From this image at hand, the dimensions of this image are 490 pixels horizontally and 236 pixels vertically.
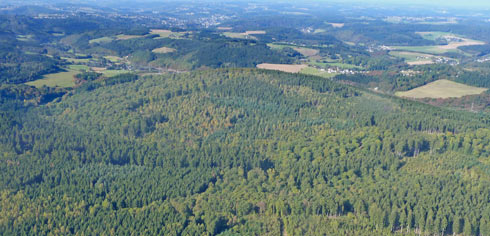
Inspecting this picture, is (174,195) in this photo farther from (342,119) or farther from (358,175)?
(342,119)

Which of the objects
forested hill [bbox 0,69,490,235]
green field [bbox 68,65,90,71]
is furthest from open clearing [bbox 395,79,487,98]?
green field [bbox 68,65,90,71]

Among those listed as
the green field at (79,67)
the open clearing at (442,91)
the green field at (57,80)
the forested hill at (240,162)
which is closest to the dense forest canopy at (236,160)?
the forested hill at (240,162)

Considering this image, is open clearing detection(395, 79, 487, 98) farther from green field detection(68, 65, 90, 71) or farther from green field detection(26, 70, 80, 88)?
green field detection(68, 65, 90, 71)

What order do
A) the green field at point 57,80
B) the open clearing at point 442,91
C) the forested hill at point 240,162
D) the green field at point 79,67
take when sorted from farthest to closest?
the green field at point 79,67
the open clearing at point 442,91
the green field at point 57,80
the forested hill at point 240,162

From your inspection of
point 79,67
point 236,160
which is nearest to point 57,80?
point 79,67

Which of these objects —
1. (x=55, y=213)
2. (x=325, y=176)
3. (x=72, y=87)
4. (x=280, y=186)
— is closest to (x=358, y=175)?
(x=325, y=176)

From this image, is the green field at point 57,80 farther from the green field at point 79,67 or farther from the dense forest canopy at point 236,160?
the dense forest canopy at point 236,160
